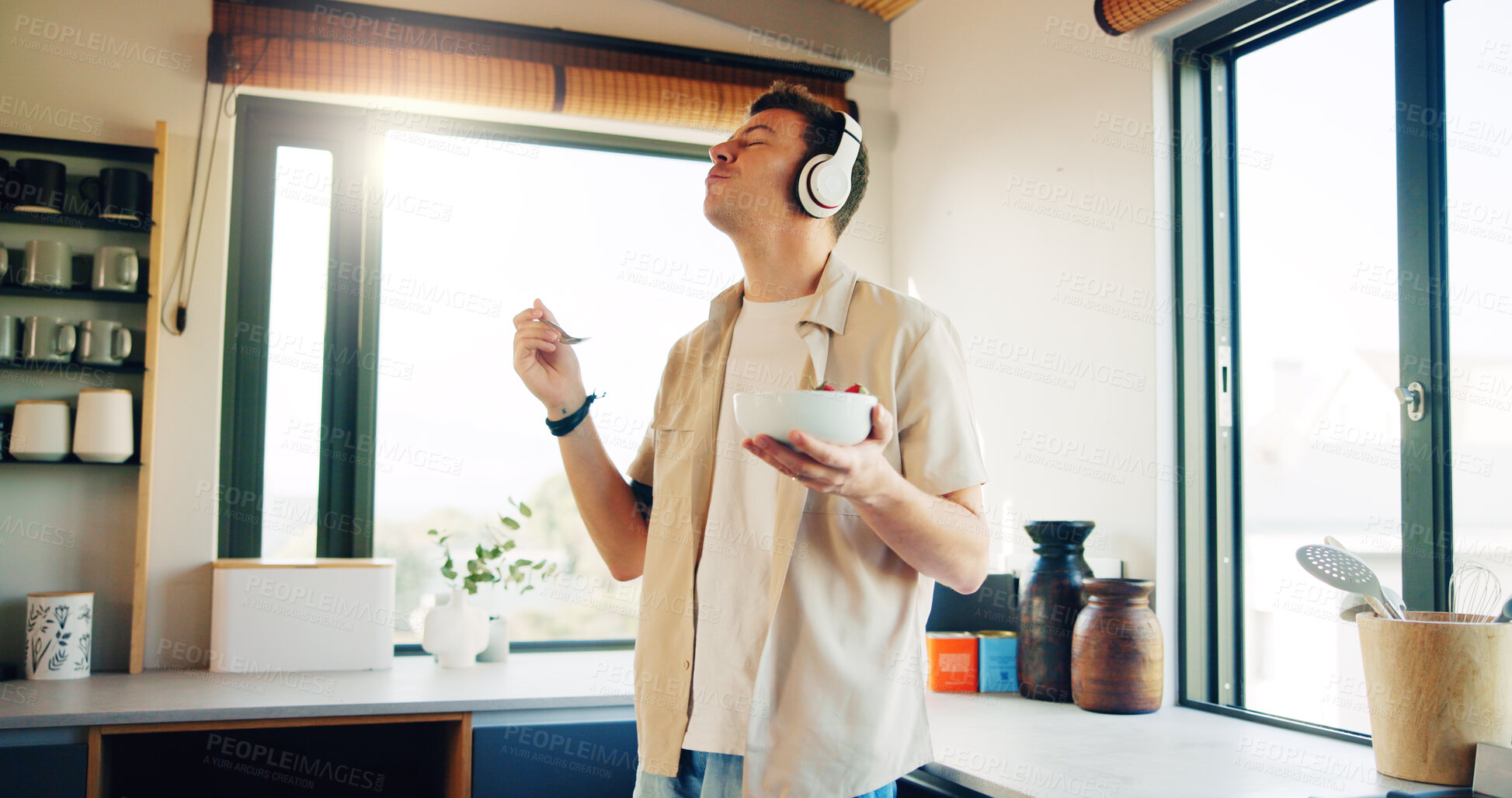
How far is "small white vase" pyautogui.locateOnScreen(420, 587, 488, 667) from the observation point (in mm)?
2568

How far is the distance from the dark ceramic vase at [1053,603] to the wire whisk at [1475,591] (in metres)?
0.64

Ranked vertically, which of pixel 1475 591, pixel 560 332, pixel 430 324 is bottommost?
pixel 1475 591

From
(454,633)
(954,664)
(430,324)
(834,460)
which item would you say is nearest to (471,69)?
(430,324)

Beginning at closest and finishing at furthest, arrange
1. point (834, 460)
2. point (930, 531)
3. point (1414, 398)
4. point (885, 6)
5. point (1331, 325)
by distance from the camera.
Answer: point (834, 460) < point (930, 531) < point (1414, 398) < point (1331, 325) < point (885, 6)

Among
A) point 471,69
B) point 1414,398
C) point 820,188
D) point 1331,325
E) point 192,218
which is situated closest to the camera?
point 820,188

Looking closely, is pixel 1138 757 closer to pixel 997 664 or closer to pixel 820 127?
pixel 997 664

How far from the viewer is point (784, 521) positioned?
121 cm

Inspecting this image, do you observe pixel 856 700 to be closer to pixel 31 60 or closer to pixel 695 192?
pixel 695 192

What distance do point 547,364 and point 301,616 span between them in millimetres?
1420

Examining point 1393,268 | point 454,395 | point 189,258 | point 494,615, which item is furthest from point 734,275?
point 1393,268

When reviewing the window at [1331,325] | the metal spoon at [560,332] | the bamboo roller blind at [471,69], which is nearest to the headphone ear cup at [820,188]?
the metal spoon at [560,332]

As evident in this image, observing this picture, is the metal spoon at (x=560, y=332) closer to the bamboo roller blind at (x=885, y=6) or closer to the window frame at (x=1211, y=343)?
the window frame at (x=1211, y=343)

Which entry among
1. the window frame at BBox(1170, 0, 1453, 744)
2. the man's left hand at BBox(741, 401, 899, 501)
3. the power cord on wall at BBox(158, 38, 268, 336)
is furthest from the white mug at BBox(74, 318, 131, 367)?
the window frame at BBox(1170, 0, 1453, 744)

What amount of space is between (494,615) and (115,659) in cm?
88
